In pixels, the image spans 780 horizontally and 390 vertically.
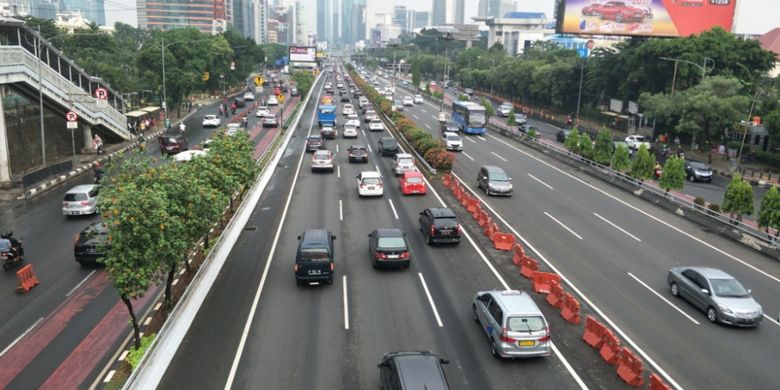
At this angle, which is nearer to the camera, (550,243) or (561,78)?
(550,243)

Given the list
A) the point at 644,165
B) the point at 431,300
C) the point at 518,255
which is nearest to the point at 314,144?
the point at 644,165

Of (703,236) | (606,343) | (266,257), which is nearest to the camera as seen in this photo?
(606,343)

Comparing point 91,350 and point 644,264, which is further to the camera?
point 644,264

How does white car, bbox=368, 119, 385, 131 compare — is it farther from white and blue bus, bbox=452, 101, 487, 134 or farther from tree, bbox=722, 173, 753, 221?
tree, bbox=722, 173, 753, 221

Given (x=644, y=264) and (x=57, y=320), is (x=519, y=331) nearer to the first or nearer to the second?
(x=644, y=264)

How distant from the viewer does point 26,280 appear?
22.8m

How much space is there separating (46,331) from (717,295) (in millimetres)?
23068

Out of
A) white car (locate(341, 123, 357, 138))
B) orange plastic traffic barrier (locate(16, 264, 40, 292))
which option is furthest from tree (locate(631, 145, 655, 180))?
orange plastic traffic barrier (locate(16, 264, 40, 292))

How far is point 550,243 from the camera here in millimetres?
29578

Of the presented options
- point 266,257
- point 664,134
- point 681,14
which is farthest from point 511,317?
point 681,14

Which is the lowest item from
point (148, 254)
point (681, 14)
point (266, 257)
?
point (266, 257)

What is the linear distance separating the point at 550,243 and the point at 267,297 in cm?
1476

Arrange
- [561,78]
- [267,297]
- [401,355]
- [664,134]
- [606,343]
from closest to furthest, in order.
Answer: [401,355] → [606,343] → [267,297] → [664,134] → [561,78]

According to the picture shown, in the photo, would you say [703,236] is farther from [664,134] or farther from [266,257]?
[664,134]
